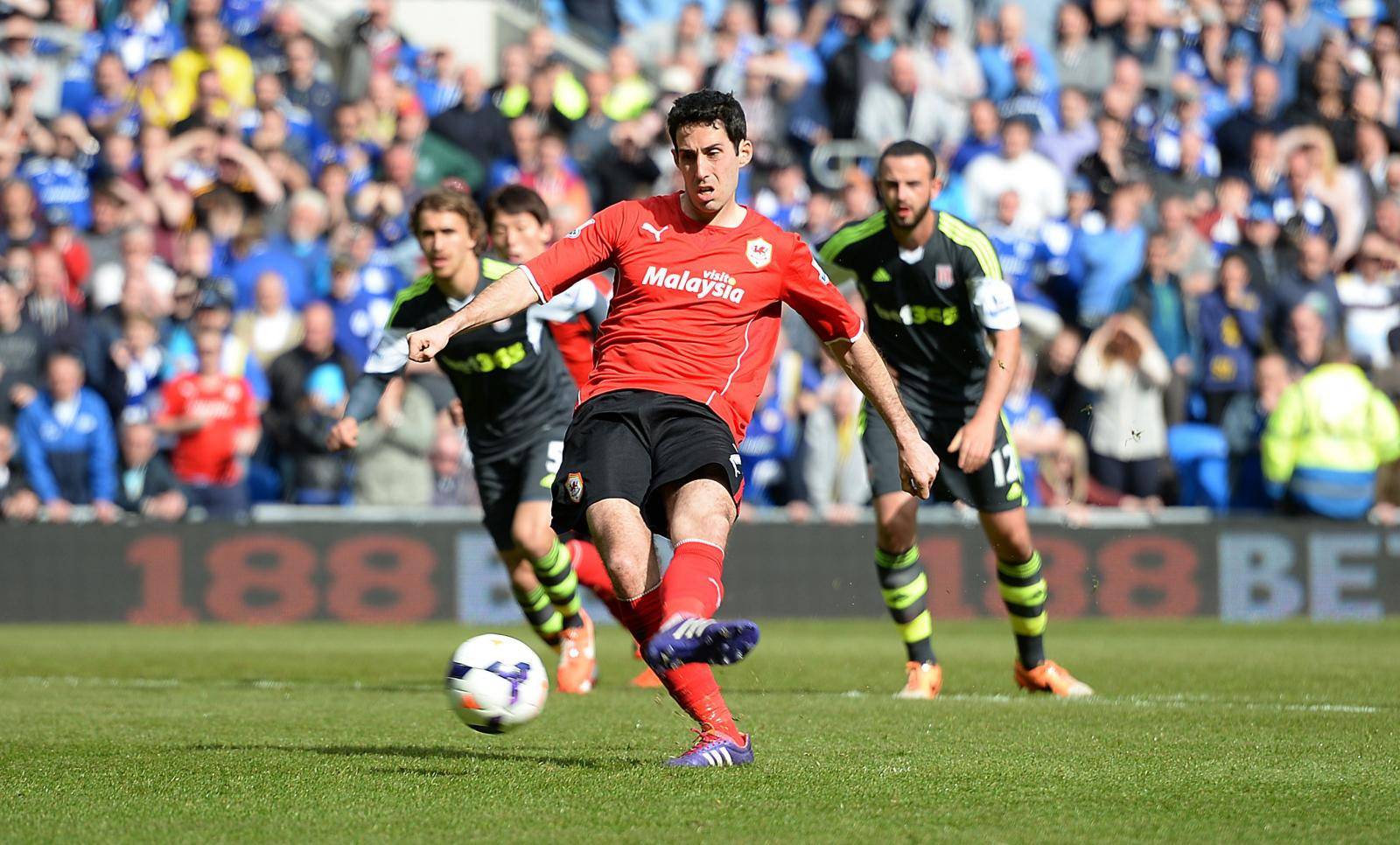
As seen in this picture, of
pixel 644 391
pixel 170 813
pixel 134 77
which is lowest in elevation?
pixel 170 813

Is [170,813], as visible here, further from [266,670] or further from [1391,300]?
[1391,300]

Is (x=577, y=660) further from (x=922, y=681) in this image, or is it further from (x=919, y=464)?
(x=919, y=464)

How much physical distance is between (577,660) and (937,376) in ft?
8.38

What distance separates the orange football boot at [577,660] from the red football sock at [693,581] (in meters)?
4.08

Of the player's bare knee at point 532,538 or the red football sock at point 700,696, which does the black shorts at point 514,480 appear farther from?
the red football sock at point 700,696

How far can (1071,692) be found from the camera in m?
9.62

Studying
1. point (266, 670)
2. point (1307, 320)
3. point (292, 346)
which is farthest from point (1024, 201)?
point (266, 670)

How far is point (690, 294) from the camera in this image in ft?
21.9

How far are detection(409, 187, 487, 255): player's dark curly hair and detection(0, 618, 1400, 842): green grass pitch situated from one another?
95.1 inches

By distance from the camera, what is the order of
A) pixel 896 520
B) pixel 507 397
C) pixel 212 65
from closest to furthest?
pixel 896 520, pixel 507 397, pixel 212 65

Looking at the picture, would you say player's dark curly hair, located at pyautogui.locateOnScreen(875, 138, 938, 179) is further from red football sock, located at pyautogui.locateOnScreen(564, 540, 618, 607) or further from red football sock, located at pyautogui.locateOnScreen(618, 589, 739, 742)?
red football sock, located at pyautogui.locateOnScreen(618, 589, 739, 742)

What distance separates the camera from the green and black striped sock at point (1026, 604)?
32.1ft

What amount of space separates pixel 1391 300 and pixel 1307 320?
1.24m

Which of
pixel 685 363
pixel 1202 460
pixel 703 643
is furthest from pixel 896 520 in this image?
pixel 1202 460
